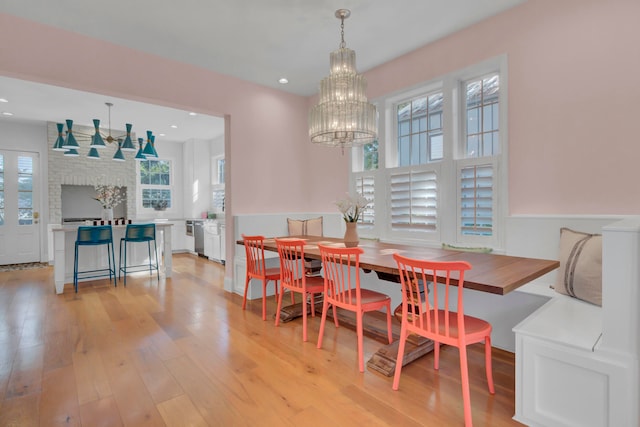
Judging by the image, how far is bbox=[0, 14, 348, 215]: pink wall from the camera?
3.08m

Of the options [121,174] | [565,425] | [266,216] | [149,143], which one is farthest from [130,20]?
[121,174]

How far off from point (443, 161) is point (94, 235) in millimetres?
4618

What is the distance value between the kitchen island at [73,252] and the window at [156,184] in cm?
264

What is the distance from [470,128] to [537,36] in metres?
0.91

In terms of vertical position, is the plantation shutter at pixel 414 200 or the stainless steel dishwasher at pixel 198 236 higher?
the plantation shutter at pixel 414 200

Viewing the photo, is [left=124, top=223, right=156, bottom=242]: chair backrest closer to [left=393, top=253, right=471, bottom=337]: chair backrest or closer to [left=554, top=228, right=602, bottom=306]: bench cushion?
[left=393, top=253, right=471, bottom=337]: chair backrest

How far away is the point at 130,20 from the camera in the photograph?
9.96ft

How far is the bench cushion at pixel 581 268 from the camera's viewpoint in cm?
208

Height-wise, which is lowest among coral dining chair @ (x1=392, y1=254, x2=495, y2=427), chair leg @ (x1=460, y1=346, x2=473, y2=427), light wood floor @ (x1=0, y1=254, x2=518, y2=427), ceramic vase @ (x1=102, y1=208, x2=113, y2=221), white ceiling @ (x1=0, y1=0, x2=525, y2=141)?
light wood floor @ (x1=0, y1=254, x2=518, y2=427)

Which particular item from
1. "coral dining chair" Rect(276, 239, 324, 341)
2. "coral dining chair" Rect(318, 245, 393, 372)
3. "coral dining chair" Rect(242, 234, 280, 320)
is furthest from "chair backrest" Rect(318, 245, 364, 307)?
"coral dining chair" Rect(242, 234, 280, 320)

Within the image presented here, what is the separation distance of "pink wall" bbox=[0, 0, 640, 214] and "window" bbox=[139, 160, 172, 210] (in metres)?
4.64

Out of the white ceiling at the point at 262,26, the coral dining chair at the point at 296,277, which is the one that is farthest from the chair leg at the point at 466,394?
the white ceiling at the point at 262,26

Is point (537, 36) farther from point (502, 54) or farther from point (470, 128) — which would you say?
point (470, 128)

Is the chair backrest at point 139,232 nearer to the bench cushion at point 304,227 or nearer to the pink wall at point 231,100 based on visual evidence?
the pink wall at point 231,100
